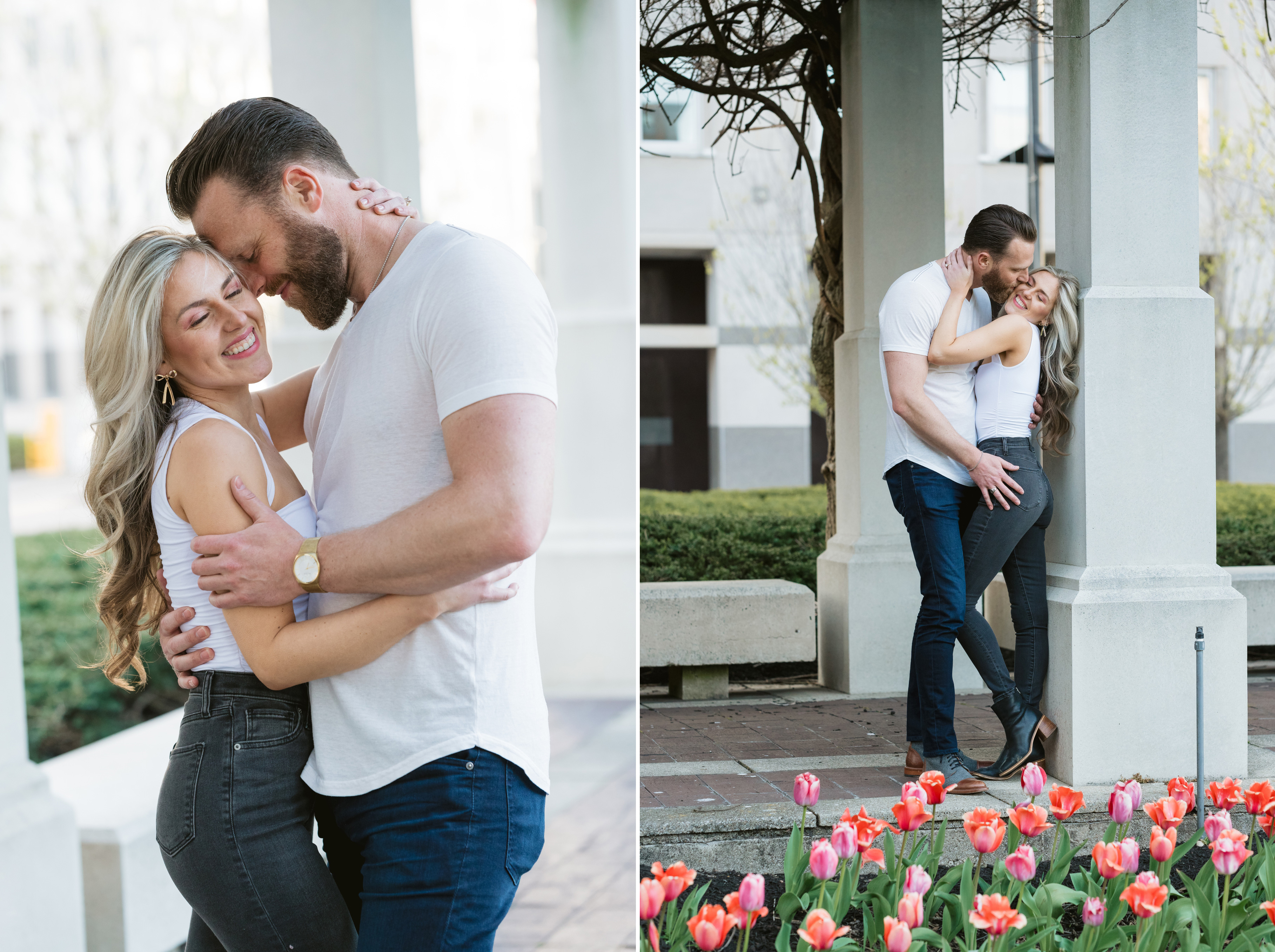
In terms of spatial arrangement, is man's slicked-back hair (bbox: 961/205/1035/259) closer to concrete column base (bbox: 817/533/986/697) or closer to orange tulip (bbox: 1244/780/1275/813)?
orange tulip (bbox: 1244/780/1275/813)

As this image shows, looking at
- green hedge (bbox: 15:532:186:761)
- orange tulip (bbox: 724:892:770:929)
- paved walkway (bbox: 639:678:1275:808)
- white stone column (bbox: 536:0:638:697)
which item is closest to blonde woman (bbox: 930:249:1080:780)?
paved walkway (bbox: 639:678:1275:808)

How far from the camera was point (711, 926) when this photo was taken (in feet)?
5.62

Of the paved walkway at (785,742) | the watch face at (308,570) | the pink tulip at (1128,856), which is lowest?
the paved walkway at (785,742)

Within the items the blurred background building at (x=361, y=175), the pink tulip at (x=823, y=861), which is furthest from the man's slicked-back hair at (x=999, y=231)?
the pink tulip at (x=823, y=861)

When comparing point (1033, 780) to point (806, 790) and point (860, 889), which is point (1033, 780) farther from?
point (860, 889)

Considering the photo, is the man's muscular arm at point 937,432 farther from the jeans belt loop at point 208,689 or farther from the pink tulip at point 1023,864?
the jeans belt loop at point 208,689

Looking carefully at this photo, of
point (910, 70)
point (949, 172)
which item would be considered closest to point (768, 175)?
point (949, 172)

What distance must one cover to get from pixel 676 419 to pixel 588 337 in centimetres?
999

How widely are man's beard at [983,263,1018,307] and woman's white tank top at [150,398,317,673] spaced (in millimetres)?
2627

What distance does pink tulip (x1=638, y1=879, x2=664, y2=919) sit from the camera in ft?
5.97

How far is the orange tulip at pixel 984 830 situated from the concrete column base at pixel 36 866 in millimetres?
1911

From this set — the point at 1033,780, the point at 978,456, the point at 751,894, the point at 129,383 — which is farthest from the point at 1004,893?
the point at 129,383

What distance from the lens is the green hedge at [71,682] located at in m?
4.95

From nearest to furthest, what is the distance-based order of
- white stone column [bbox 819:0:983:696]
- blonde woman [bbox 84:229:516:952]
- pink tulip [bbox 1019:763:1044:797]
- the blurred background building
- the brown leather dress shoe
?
blonde woman [bbox 84:229:516:952], pink tulip [bbox 1019:763:1044:797], the blurred background building, the brown leather dress shoe, white stone column [bbox 819:0:983:696]
